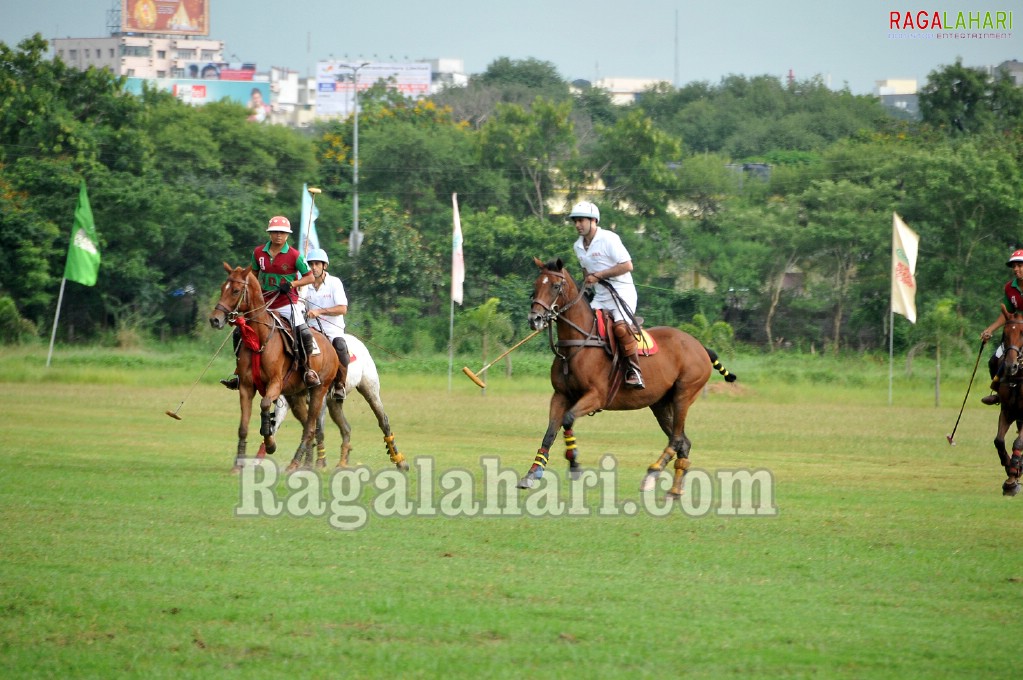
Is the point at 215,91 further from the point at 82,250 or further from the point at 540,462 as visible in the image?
the point at 540,462

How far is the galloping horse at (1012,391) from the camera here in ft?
48.9

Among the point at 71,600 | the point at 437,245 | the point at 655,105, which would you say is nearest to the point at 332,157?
the point at 437,245

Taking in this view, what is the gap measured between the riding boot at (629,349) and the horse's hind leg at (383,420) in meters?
3.49

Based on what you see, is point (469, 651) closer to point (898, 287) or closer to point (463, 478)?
point (463, 478)

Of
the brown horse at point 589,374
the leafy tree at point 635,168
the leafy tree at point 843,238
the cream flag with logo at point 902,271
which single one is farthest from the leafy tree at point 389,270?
the brown horse at point 589,374

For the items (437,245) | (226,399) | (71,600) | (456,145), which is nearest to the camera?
(71,600)

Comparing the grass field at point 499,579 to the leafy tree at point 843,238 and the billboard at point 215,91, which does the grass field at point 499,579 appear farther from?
the billboard at point 215,91

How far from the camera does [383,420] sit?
1691 cm

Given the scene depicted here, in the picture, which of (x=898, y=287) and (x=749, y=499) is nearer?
(x=749, y=499)

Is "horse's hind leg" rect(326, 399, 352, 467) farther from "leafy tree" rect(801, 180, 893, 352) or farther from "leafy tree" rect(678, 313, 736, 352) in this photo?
"leafy tree" rect(801, 180, 893, 352)

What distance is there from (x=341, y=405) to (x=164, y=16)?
518 feet

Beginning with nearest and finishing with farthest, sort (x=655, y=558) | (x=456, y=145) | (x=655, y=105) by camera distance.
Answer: (x=655, y=558) → (x=456, y=145) → (x=655, y=105)

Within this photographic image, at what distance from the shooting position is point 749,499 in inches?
567

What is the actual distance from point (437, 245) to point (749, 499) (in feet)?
130
